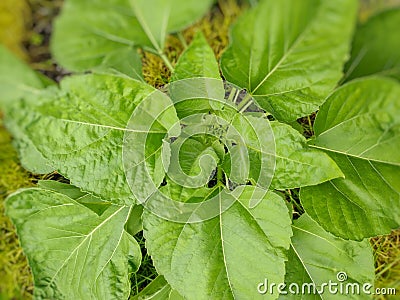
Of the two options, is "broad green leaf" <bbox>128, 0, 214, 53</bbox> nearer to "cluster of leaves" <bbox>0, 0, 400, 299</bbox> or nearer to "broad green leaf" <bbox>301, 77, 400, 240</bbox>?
"cluster of leaves" <bbox>0, 0, 400, 299</bbox>

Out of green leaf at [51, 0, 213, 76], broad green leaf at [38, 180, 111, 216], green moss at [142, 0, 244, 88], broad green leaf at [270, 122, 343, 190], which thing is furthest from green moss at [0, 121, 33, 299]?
broad green leaf at [270, 122, 343, 190]

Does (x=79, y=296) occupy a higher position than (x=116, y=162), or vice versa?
(x=116, y=162)

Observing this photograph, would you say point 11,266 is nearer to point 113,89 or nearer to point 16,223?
point 16,223

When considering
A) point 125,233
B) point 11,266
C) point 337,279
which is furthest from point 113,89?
point 11,266

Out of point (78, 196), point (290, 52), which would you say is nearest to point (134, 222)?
point (78, 196)

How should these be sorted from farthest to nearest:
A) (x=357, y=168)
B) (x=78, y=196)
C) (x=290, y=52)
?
1. (x=78, y=196)
2. (x=357, y=168)
3. (x=290, y=52)

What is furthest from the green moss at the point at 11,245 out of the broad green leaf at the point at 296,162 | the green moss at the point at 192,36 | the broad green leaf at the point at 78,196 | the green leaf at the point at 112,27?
the broad green leaf at the point at 296,162

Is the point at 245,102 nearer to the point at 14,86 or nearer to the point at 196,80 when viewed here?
the point at 196,80
